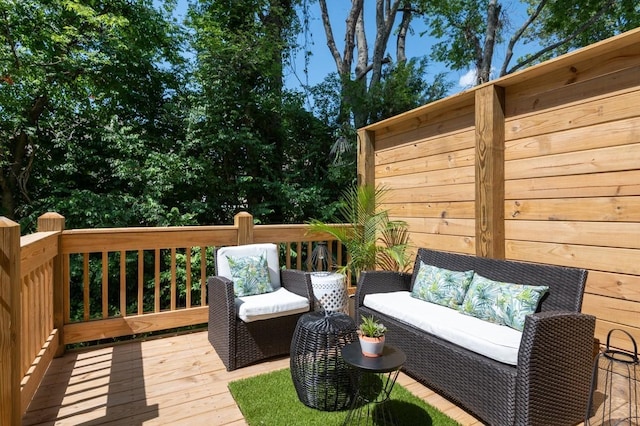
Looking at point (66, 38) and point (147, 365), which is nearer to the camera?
point (147, 365)

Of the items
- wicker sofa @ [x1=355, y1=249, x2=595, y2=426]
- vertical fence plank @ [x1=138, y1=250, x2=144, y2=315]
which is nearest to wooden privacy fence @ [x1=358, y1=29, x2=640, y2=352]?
wicker sofa @ [x1=355, y1=249, x2=595, y2=426]

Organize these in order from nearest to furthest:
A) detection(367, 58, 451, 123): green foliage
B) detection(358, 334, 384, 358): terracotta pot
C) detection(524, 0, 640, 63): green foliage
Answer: detection(358, 334, 384, 358): terracotta pot, detection(367, 58, 451, 123): green foliage, detection(524, 0, 640, 63): green foliage

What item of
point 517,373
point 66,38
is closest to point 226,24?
point 66,38

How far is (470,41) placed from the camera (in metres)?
9.43

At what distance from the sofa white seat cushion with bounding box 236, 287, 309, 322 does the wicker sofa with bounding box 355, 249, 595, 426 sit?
37.1 inches

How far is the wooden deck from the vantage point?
6.89 ft

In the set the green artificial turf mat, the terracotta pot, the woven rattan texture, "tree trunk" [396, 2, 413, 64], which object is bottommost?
the green artificial turf mat

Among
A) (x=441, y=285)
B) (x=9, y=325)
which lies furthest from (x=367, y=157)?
(x=9, y=325)

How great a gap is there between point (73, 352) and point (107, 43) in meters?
4.92

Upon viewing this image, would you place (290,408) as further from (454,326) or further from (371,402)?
(454,326)

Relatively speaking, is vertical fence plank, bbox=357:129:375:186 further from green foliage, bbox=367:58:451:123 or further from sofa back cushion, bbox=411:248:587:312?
green foliage, bbox=367:58:451:123

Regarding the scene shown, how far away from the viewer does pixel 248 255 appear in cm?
327

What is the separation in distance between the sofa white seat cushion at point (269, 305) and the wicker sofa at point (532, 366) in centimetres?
94

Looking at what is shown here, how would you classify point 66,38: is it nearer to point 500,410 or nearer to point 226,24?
point 226,24
